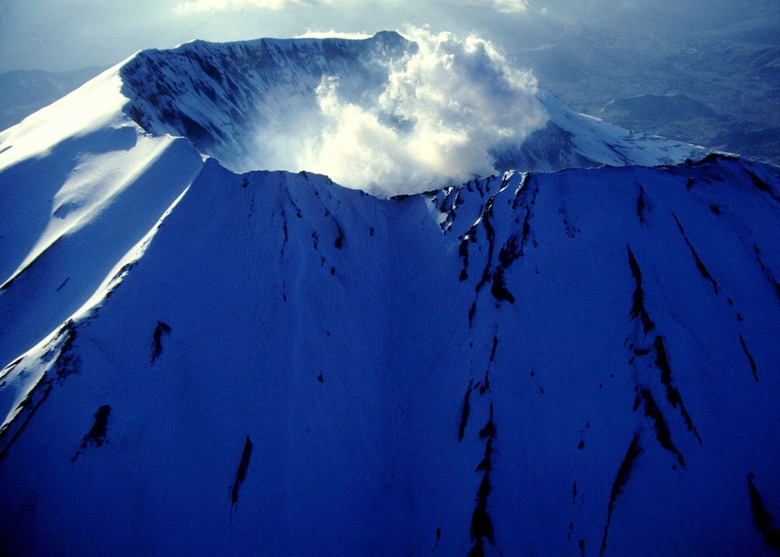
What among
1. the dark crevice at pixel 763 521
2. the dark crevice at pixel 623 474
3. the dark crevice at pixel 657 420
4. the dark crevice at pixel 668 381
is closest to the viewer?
the dark crevice at pixel 763 521

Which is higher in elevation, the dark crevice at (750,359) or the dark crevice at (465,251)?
the dark crevice at (465,251)

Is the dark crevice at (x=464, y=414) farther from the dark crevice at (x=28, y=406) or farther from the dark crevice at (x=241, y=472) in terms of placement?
the dark crevice at (x=28, y=406)

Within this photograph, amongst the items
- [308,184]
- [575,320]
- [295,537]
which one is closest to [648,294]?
[575,320]

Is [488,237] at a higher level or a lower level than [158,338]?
lower

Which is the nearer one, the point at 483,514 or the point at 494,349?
the point at 483,514

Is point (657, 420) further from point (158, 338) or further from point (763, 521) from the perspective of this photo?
point (158, 338)

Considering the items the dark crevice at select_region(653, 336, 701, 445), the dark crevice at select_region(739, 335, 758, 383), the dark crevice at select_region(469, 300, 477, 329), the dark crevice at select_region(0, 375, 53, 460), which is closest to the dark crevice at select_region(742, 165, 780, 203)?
the dark crevice at select_region(739, 335, 758, 383)

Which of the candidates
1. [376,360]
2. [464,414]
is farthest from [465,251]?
[464,414]

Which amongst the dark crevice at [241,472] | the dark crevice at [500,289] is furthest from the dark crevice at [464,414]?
the dark crevice at [241,472]
